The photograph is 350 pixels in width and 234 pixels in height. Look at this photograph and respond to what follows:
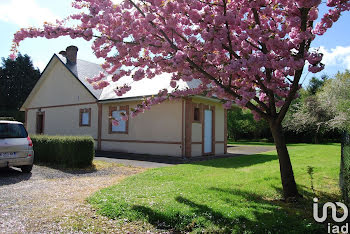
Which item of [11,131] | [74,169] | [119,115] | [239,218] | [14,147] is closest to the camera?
[239,218]

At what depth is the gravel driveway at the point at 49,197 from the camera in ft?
14.0

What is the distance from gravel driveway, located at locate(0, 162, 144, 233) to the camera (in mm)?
4259

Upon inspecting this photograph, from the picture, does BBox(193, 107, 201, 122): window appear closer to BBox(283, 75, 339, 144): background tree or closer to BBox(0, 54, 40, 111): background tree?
BBox(283, 75, 339, 144): background tree

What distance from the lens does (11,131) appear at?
8648 mm

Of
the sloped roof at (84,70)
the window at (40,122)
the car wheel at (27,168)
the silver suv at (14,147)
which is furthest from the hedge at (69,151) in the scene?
the window at (40,122)

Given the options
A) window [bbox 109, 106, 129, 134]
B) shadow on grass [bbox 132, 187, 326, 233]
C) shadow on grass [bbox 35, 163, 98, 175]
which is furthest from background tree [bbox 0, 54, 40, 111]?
shadow on grass [bbox 132, 187, 326, 233]

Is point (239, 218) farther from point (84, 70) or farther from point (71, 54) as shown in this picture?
point (71, 54)

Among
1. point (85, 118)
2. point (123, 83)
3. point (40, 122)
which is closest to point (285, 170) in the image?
point (123, 83)

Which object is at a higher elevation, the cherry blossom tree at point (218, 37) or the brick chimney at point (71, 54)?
the brick chimney at point (71, 54)

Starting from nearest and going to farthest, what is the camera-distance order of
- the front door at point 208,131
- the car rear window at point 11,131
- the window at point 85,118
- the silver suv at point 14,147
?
1. the silver suv at point 14,147
2. the car rear window at point 11,131
3. the front door at point 208,131
4. the window at point 85,118

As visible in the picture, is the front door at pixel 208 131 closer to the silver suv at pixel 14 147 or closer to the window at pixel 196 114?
the window at pixel 196 114

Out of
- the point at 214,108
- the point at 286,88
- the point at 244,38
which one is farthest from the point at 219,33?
the point at 214,108

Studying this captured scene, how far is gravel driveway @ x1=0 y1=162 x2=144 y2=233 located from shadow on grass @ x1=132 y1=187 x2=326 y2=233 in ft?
2.92

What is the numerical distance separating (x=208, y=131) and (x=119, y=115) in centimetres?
530
